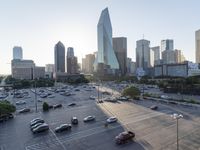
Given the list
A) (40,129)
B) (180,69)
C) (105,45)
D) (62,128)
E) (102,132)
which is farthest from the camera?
(105,45)

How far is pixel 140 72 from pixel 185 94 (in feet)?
284

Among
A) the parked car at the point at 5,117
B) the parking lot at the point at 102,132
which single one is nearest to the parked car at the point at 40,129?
the parking lot at the point at 102,132

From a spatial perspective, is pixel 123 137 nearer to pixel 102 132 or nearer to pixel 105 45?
pixel 102 132

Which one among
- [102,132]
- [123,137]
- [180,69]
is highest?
[180,69]

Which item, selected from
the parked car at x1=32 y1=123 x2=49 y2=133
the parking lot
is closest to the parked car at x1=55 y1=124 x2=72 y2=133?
the parking lot

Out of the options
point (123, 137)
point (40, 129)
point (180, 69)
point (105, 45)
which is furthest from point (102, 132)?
point (180, 69)

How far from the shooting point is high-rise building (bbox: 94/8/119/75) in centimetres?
15825

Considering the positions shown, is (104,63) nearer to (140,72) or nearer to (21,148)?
(140,72)

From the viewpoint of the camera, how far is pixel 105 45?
531ft

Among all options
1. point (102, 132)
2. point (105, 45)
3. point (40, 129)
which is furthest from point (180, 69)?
point (40, 129)

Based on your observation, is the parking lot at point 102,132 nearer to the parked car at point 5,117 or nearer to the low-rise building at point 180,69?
the parked car at point 5,117

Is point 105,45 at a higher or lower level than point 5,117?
higher

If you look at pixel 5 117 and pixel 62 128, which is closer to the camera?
pixel 62 128

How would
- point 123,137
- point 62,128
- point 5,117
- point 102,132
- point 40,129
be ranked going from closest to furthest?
point 123,137, point 102,132, point 40,129, point 62,128, point 5,117
